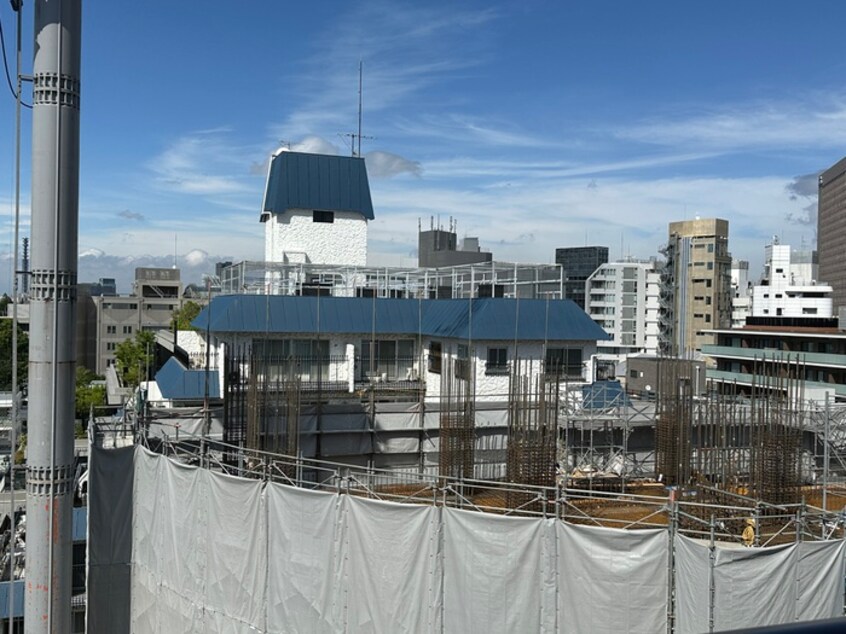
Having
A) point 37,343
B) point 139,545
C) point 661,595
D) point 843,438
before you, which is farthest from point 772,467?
point 37,343

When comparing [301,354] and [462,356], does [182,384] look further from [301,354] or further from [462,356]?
[462,356]

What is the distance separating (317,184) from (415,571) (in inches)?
784

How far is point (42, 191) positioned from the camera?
10.1 m

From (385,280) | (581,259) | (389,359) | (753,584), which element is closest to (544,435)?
(753,584)

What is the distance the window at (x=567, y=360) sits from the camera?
2289 cm

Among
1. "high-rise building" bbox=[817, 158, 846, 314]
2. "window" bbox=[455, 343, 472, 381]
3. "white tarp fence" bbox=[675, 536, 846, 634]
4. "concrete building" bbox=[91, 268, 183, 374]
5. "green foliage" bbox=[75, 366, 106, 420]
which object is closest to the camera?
"white tarp fence" bbox=[675, 536, 846, 634]

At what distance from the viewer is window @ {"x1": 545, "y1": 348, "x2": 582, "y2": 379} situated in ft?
75.1

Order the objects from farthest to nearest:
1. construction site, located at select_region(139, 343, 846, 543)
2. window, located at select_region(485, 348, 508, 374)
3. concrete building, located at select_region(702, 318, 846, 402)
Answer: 1. concrete building, located at select_region(702, 318, 846, 402)
2. window, located at select_region(485, 348, 508, 374)
3. construction site, located at select_region(139, 343, 846, 543)

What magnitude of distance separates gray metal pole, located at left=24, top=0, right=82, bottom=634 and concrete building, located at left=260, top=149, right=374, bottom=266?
1670 cm

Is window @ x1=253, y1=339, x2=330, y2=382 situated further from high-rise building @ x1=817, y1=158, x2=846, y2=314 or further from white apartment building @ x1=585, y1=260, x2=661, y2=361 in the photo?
high-rise building @ x1=817, y1=158, x2=846, y2=314

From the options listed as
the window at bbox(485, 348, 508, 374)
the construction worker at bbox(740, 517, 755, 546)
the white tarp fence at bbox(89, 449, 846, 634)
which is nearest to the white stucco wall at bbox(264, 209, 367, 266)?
the window at bbox(485, 348, 508, 374)

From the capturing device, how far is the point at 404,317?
23375 mm

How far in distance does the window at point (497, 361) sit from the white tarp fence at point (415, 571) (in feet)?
36.4

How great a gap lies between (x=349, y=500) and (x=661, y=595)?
4.08 m
